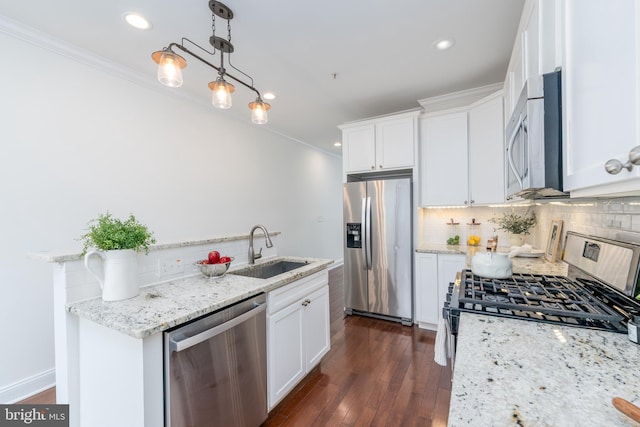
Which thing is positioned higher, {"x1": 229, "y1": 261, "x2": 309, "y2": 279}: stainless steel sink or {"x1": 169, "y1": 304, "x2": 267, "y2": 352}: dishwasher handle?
{"x1": 229, "y1": 261, "x2": 309, "y2": 279}: stainless steel sink

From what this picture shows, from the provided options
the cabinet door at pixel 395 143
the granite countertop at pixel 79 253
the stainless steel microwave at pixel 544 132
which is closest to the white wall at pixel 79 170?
the granite countertop at pixel 79 253

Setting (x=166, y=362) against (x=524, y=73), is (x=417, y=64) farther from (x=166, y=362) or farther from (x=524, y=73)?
(x=166, y=362)

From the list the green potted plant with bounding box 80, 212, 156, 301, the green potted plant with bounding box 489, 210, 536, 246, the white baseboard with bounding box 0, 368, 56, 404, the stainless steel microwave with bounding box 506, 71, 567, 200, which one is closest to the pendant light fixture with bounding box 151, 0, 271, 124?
the green potted plant with bounding box 80, 212, 156, 301

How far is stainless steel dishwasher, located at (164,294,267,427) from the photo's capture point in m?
1.18

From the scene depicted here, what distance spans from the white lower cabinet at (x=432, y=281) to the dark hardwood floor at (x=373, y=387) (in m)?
0.19

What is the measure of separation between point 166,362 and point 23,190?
1.94m

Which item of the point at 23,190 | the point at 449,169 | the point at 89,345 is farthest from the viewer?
the point at 449,169

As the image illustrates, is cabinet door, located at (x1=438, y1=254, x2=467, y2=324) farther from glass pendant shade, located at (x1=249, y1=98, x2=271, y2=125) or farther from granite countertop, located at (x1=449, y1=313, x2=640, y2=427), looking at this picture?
glass pendant shade, located at (x1=249, y1=98, x2=271, y2=125)

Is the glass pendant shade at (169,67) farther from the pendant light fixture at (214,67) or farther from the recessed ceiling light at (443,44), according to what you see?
the recessed ceiling light at (443,44)

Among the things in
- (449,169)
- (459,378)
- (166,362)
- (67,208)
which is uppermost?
(449,169)

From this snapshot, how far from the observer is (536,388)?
2.07 feet

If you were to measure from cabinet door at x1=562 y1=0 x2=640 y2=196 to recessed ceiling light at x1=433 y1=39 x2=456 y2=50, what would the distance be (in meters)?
1.54

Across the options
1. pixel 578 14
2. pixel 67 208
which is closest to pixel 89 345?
pixel 67 208

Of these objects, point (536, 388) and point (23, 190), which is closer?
point (536, 388)
